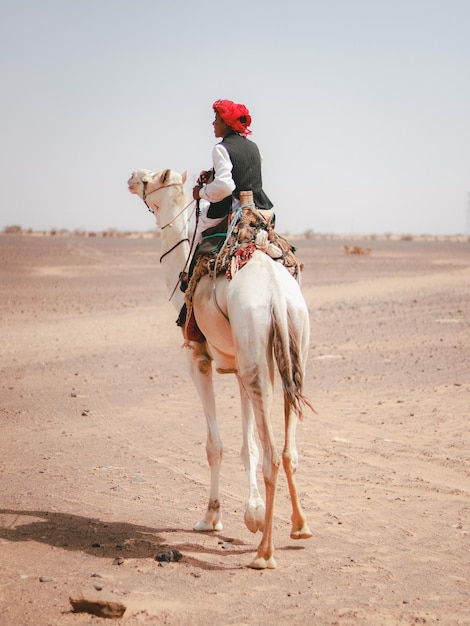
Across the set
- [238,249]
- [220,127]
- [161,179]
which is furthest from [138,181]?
[238,249]

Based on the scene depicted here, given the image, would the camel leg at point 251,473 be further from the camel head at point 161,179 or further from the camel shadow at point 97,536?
the camel head at point 161,179

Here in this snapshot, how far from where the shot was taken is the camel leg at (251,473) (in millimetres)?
6898

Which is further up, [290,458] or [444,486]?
[290,458]

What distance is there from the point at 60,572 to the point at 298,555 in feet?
6.28

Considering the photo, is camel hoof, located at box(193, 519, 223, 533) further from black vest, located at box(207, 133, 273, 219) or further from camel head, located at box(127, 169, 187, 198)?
camel head, located at box(127, 169, 187, 198)

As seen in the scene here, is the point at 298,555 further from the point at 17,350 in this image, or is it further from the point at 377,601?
the point at 17,350

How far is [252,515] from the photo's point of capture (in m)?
6.89

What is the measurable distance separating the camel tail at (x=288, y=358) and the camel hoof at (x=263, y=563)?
3.78 feet

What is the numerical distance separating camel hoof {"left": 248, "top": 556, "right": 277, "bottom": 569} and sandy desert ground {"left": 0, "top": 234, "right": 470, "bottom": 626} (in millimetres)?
76

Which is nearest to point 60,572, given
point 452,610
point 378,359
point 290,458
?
point 290,458

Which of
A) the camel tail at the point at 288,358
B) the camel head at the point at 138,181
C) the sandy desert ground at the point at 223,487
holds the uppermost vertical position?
the camel head at the point at 138,181

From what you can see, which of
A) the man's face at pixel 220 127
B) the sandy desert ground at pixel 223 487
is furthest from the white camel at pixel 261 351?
the man's face at pixel 220 127

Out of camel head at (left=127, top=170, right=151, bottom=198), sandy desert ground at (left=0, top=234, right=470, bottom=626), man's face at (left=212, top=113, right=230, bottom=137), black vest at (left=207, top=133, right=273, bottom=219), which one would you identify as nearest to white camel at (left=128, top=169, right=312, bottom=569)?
sandy desert ground at (left=0, top=234, right=470, bottom=626)

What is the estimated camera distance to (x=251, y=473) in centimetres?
727
